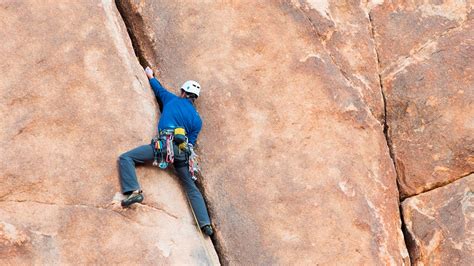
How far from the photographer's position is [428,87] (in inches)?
453

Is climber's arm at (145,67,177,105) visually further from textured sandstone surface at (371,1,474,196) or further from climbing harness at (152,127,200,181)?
textured sandstone surface at (371,1,474,196)

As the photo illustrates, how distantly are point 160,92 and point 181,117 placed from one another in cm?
68

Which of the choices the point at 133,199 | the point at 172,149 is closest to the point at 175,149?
the point at 172,149

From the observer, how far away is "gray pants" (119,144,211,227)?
10055mm

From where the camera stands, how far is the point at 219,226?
10594mm

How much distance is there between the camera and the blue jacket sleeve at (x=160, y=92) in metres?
11.0

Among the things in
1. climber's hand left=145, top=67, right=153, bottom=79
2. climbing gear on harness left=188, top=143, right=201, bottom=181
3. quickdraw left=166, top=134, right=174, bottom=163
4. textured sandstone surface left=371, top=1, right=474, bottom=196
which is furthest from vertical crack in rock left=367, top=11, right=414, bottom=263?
climber's hand left=145, top=67, right=153, bottom=79

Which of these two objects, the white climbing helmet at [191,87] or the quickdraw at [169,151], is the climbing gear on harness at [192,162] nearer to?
the quickdraw at [169,151]

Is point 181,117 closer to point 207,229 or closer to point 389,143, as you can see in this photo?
point 207,229

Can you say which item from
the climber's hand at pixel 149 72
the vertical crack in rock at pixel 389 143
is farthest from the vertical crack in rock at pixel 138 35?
the vertical crack in rock at pixel 389 143

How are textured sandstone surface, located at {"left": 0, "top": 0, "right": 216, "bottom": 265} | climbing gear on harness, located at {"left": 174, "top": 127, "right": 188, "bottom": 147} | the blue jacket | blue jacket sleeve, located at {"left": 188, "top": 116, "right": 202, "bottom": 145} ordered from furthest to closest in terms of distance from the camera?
blue jacket sleeve, located at {"left": 188, "top": 116, "right": 202, "bottom": 145} → the blue jacket → climbing gear on harness, located at {"left": 174, "top": 127, "right": 188, "bottom": 147} → textured sandstone surface, located at {"left": 0, "top": 0, "right": 216, "bottom": 265}

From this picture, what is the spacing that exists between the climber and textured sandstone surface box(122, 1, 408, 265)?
0.27 m

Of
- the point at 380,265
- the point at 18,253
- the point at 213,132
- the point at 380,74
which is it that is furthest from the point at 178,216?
the point at 380,74

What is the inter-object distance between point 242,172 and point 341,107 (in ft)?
5.93
